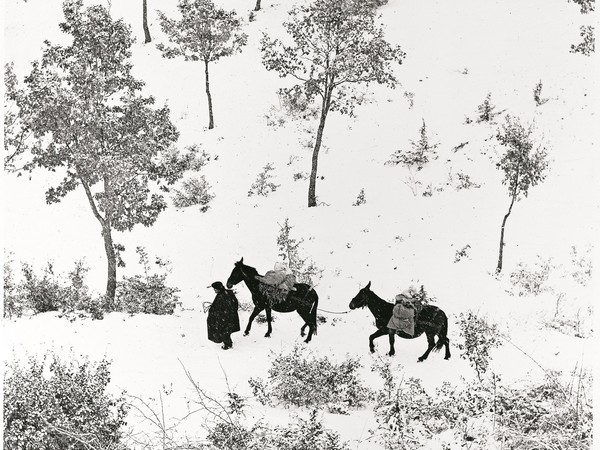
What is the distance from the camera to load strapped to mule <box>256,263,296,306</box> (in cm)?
1207

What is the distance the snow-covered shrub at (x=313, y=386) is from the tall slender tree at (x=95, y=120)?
7.36 m

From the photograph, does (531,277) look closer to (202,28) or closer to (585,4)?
(585,4)

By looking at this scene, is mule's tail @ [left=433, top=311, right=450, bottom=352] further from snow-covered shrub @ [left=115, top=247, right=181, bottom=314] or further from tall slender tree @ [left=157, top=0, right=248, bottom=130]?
tall slender tree @ [left=157, top=0, right=248, bottom=130]

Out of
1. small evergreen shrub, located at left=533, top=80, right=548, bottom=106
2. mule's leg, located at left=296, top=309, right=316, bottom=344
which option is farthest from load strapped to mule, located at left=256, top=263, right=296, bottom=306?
small evergreen shrub, located at left=533, top=80, right=548, bottom=106

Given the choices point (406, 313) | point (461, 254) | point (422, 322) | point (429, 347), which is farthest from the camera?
point (461, 254)

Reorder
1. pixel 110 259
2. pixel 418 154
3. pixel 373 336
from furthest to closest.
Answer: pixel 418 154 → pixel 110 259 → pixel 373 336

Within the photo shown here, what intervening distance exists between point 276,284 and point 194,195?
14.3m

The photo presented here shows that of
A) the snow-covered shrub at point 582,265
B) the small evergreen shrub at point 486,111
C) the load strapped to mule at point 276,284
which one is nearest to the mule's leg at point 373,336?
the load strapped to mule at point 276,284

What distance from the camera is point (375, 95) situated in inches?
1179

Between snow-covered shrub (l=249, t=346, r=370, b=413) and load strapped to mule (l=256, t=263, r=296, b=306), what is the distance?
2.42 m

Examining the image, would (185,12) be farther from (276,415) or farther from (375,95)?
(276,415)

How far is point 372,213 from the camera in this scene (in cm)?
2286

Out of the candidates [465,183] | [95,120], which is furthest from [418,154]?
[95,120]

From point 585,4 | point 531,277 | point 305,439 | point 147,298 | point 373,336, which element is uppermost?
point 585,4
